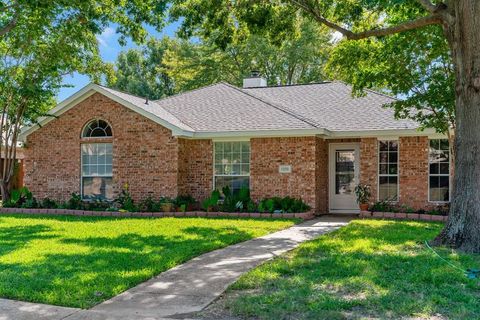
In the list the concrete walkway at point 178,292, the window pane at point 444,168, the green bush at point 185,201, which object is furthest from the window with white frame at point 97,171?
the window pane at point 444,168

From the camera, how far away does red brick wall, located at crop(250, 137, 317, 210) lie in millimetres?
15148

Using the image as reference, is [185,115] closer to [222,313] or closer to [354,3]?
[354,3]

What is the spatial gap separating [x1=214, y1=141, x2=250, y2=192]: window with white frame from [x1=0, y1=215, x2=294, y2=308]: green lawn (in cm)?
251

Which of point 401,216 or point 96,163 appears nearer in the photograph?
point 401,216

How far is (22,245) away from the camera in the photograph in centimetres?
931

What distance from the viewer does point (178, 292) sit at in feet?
20.0

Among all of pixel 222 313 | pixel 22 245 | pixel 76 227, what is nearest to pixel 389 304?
pixel 222 313

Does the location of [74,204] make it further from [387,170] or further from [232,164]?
[387,170]

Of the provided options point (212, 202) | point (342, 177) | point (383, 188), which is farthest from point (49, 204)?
point (383, 188)

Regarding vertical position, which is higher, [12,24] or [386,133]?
[12,24]

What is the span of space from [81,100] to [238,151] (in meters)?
6.01

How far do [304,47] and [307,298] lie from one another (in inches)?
1170

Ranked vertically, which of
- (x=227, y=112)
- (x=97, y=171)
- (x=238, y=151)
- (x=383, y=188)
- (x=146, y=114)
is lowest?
(x=383, y=188)

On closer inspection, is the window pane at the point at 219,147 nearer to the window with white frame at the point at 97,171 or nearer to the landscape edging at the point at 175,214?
the landscape edging at the point at 175,214
